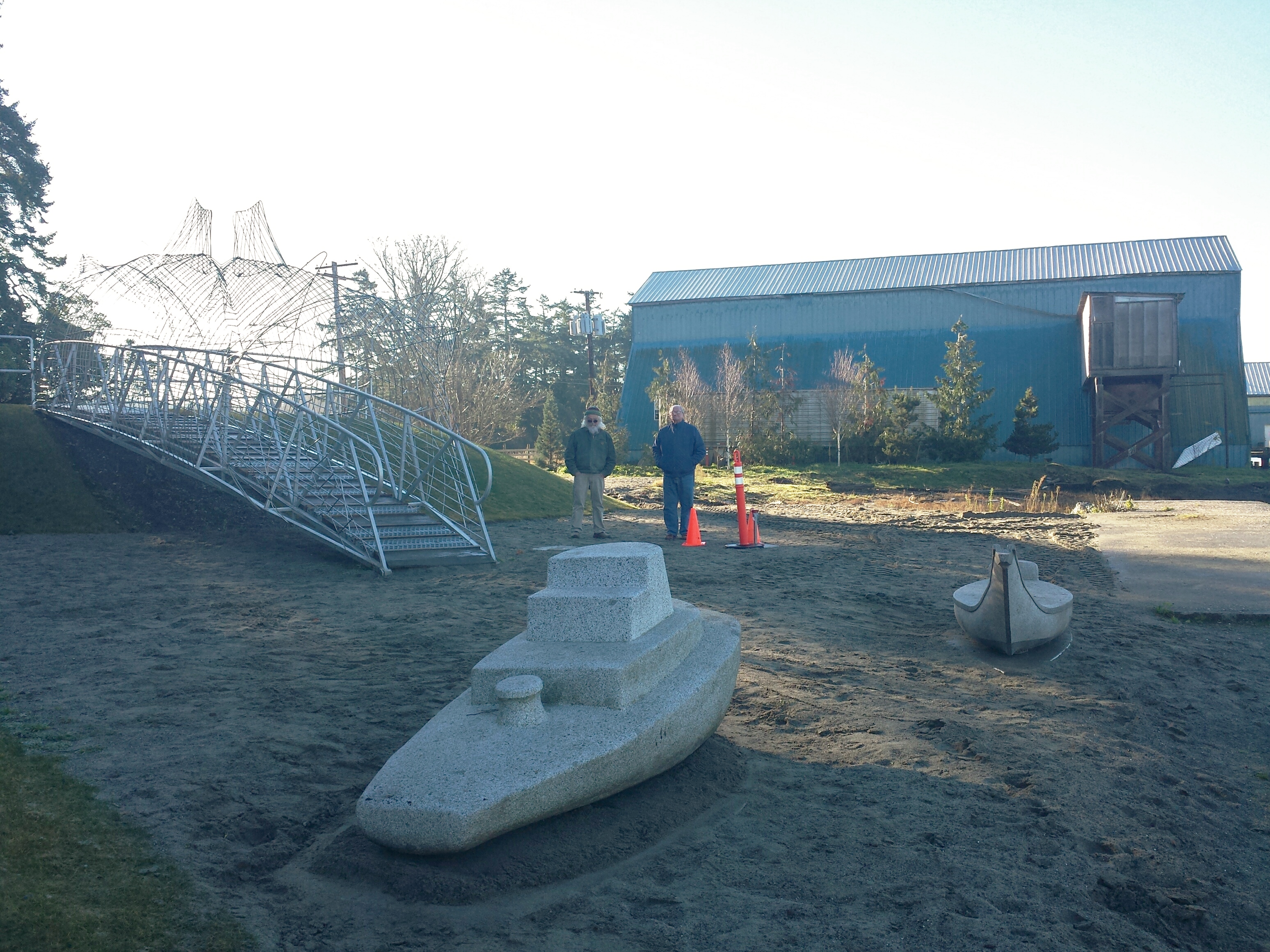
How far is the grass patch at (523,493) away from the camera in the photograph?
1525 centimetres

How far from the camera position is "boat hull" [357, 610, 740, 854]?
3.24 m

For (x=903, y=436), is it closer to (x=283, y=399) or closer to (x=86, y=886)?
(x=283, y=399)

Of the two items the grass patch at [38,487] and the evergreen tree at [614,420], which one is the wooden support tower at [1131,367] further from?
the grass patch at [38,487]

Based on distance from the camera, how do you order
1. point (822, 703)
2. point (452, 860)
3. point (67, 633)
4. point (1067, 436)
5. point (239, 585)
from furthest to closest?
point (1067, 436) < point (239, 585) < point (67, 633) < point (822, 703) < point (452, 860)

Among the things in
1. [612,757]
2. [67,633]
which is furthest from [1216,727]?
[67,633]

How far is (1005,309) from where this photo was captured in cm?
3170

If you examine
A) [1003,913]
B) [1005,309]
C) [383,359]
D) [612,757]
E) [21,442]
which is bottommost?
[1003,913]

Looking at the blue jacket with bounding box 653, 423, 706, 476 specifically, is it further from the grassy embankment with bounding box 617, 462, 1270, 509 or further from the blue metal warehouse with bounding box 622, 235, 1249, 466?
the blue metal warehouse with bounding box 622, 235, 1249, 466

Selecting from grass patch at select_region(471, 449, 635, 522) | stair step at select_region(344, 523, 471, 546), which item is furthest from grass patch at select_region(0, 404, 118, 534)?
grass patch at select_region(471, 449, 635, 522)

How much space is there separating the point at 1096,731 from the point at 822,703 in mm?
1443

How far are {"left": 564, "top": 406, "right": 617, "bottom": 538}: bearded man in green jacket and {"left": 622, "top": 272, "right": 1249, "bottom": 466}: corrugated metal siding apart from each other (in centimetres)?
2060

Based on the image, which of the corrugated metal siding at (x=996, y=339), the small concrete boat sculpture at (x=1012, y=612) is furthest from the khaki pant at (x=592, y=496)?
the corrugated metal siding at (x=996, y=339)

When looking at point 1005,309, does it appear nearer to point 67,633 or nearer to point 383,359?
point 383,359

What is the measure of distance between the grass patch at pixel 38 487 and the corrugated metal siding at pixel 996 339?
21.9 meters
